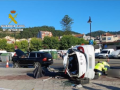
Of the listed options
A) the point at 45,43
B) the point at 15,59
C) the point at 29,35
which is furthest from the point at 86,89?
the point at 29,35

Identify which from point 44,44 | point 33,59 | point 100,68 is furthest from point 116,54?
point 44,44

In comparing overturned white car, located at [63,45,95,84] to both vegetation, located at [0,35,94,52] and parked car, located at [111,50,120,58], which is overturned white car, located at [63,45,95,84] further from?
vegetation, located at [0,35,94,52]

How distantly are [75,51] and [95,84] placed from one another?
186 centimetres

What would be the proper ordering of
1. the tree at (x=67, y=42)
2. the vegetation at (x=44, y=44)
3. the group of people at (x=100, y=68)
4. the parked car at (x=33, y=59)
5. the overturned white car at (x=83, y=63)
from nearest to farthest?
the overturned white car at (x=83, y=63) < the group of people at (x=100, y=68) < the parked car at (x=33, y=59) < the vegetation at (x=44, y=44) < the tree at (x=67, y=42)

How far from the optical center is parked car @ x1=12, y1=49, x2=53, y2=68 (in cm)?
1750

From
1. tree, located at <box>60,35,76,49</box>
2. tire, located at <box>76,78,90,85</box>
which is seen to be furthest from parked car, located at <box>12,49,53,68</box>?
tree, located at <box>60,35,76,49</box>

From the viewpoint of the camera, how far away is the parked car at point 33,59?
1750cm

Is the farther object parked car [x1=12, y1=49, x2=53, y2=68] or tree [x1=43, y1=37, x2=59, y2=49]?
tree [x1=43, y1=37, x2=59, y2=49]

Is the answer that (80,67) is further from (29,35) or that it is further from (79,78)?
(29,35)

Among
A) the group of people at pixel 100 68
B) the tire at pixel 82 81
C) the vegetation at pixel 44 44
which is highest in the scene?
the vegetation at pixel 44 44

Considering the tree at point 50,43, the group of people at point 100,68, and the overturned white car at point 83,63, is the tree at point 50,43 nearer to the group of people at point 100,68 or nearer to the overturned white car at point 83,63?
the group of people at point 100,68

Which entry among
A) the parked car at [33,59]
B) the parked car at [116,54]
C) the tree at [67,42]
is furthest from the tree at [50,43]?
the parked car at [33,59]

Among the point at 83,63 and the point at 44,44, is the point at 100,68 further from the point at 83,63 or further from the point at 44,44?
the point at 44,44

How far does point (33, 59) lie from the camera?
1780 cm
